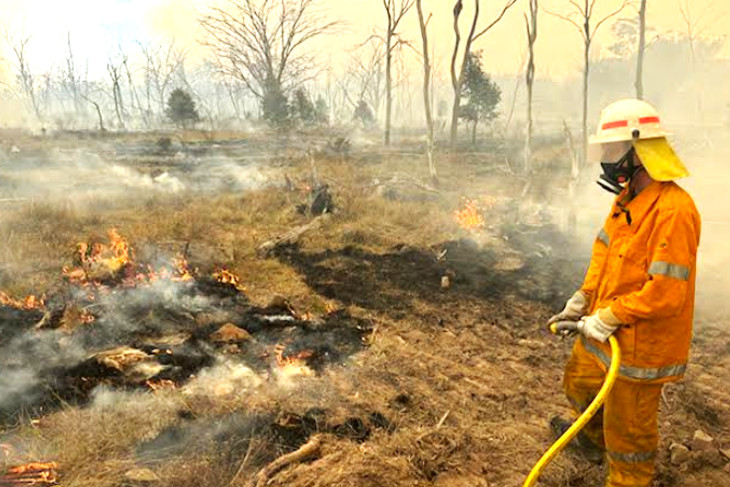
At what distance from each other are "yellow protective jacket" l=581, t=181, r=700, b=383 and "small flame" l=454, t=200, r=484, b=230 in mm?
7635

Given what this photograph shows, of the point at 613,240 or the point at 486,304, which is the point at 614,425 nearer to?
the point at 613,240

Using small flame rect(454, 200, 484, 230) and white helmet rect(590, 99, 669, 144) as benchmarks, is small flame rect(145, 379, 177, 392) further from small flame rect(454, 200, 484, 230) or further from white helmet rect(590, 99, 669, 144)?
small flame rect(454, 200, 484, 230)

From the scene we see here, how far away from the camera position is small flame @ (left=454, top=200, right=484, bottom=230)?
10.4 meters

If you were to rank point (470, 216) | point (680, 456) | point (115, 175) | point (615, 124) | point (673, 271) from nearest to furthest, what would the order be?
point (673, 271) < point (615, 124) < point (680, 456) < point (470, 216) < point (115, 175)

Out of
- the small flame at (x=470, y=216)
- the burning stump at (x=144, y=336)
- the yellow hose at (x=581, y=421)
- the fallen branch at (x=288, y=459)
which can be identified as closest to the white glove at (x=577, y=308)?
the yellow hose at (x=581, y=421)

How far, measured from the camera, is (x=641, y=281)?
8.11 feet

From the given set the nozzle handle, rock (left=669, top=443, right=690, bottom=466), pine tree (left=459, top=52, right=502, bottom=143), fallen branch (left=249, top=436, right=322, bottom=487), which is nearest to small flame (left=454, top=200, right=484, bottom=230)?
rock (left=669, top=443, right=690, bottom=466)

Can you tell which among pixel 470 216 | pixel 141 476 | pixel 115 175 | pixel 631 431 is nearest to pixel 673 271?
pixel 631 431

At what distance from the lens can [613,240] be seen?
263cm

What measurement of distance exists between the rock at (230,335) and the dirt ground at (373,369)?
0.68 metres

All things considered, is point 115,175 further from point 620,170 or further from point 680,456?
point 680,456

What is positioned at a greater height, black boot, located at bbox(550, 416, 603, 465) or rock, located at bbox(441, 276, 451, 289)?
rock, located at bbox(441, 276, 451, 289)

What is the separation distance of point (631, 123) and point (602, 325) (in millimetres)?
1097

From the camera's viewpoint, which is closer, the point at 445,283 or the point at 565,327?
the point at 565,327
